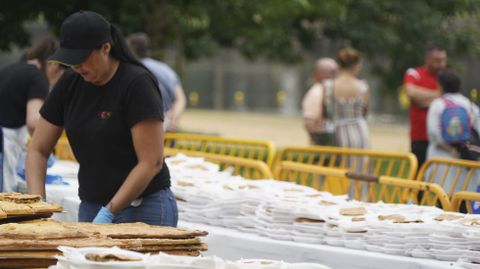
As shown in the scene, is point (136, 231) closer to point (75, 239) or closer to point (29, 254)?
point (75, 239)

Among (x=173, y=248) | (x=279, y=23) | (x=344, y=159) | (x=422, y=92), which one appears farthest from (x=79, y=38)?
(x=279, y=23)

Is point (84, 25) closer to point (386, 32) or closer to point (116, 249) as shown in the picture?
point (116, 249)

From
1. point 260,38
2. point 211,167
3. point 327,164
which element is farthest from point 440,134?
point 260,38

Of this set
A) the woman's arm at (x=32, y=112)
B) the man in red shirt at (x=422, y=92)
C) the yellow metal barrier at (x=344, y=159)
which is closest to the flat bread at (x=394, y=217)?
the yellow metal barrier at (x=344, y=159)

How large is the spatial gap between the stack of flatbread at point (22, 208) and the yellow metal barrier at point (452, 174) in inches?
141

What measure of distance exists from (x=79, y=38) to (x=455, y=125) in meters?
4.91

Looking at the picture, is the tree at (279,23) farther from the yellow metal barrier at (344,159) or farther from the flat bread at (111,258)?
the flat bread at (111,258)

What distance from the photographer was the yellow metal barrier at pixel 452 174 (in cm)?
710

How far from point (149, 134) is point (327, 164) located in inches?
167

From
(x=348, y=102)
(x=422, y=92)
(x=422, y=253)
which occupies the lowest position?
(x=422, y=253)

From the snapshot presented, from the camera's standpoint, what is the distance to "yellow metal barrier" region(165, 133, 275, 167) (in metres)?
8.38

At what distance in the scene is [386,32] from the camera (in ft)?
90.4

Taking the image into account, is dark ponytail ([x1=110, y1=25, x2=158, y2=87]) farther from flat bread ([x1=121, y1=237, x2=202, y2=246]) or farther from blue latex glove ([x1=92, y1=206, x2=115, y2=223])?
flat bread ([x1=121, y1=237, x2=202, y2=246])

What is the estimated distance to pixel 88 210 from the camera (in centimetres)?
505
